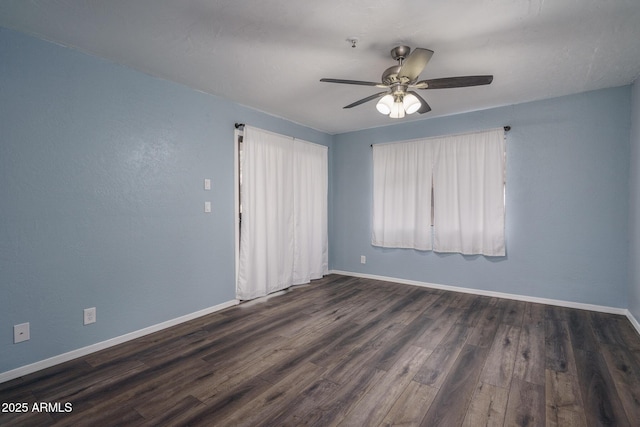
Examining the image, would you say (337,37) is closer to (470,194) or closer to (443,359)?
(443,359)

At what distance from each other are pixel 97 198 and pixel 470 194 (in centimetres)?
432

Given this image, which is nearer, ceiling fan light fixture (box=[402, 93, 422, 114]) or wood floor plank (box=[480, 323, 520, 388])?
wood floor plank (box=[480, 323, 520, 388])

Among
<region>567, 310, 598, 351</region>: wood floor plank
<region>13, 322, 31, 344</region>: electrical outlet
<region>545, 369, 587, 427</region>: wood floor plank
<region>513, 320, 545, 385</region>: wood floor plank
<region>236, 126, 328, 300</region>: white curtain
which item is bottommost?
<region>545, 369, 587, 427</region>: wood floor plank

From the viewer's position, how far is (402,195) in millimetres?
4680

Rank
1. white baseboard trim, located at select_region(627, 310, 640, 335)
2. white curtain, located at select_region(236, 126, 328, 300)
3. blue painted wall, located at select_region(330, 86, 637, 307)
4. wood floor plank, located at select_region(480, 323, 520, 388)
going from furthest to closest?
white curtain, located at select_region(236, 126, 328, 300) < blue painted wall, located at select_region(330, 86, 637, 307) < white baseboard trim, located at select_region(627, 310, 640, 335) < wood floor plank, located at select_region(480, 323, 520, 388)

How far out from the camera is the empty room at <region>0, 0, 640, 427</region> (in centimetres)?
195

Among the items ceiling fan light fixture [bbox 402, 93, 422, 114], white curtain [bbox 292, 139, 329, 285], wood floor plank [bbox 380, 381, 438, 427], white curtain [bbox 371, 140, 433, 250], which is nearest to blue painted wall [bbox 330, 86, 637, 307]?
white curtain [bbox 371, 140, 433, 250]

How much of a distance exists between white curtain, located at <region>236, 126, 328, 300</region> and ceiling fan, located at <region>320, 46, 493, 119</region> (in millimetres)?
1919

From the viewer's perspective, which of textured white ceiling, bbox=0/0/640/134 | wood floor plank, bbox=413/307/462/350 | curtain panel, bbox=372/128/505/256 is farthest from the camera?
curtain panel, bbox=372/128/505/256

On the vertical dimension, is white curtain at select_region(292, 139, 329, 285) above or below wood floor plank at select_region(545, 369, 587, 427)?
above

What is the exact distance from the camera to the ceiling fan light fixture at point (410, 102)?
2.52m

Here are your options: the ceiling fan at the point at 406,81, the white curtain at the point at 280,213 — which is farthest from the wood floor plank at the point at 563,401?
the white curtain at the point at 280,213

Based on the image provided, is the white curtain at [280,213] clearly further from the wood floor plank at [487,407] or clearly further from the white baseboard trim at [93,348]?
the wood floor plank at [487,407]

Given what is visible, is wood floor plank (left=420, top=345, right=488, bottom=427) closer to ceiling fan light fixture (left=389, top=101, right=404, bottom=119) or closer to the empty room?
the empty room
